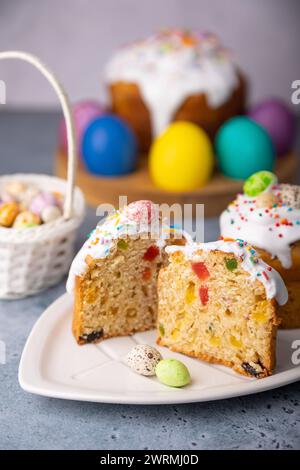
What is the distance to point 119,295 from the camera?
7.42 ft

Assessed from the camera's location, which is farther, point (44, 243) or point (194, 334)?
point (44, 243)

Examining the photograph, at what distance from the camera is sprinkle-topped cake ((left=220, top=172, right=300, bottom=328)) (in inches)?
88.9

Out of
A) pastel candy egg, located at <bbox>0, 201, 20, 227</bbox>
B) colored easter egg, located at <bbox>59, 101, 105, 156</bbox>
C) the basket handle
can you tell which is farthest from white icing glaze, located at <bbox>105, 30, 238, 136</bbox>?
pastel candy egg, located at <bbox>0, 201, 20, 227</bbox>

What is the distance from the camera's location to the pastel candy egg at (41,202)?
2689mm

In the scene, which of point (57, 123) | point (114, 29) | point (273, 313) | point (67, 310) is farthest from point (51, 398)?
point (114, 29)

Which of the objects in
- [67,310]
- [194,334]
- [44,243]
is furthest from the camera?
[44,243]

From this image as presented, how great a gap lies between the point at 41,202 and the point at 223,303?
96cm

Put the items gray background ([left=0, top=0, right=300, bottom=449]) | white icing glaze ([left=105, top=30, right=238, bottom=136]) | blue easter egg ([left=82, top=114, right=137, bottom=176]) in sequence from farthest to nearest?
gray background ([left=0, top=0, right=300, bottom=449]) → white icing glaze ([left=105, top=30, right=238, bottom=136]) → blue easter egg ([left=82, top=114, right=137, bottom=176])

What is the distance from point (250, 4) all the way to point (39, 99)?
5.40ft

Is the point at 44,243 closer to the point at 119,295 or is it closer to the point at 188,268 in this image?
the point at 119,295

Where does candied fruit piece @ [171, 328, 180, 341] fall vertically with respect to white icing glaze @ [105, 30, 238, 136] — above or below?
below

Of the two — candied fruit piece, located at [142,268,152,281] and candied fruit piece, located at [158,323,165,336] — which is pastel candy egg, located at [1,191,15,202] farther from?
candied fruit piece, located at [158,323,165,336]

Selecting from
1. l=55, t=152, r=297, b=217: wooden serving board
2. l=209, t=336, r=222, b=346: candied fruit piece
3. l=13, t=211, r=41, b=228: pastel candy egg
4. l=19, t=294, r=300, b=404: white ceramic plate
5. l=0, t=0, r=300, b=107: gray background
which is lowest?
l=19, t=294, r=300, b=404: white ceramic plate

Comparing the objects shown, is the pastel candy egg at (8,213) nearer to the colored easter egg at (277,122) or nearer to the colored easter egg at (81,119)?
the colored easter egg at (81,119)
